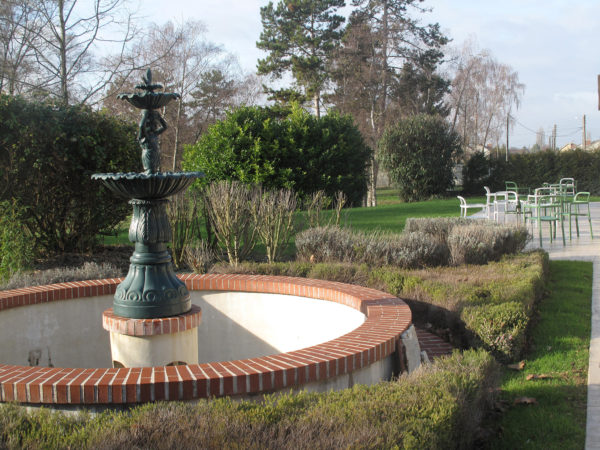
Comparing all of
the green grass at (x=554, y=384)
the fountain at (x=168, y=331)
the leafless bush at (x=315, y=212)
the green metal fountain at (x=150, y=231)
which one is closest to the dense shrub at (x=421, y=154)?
the leafless bush at (x=315, y=212)

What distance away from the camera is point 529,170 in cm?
2645

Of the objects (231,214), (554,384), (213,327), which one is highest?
(231,214)

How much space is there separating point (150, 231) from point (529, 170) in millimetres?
25529

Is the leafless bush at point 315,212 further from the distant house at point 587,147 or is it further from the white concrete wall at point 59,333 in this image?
the distant house at point 587,147

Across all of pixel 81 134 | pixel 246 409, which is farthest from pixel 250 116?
pixel 246 409

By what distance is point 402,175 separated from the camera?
23688 millimetres

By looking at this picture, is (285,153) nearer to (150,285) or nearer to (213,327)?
(213,327)

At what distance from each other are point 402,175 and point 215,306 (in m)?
19.1

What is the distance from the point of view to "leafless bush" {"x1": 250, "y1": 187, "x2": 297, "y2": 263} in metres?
8.52

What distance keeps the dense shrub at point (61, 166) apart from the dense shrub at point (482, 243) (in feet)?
18.7

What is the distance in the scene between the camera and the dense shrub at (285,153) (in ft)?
51.0

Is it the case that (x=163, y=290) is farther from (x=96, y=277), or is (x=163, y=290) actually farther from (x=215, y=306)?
(x=96, y=277)

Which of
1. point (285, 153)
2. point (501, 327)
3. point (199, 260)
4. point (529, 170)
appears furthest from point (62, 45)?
point (529, 170)

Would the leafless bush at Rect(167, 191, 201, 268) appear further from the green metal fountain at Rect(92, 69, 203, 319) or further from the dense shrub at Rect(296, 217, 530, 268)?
the green metal fountain at Rect(92, 69, 203, 319)
